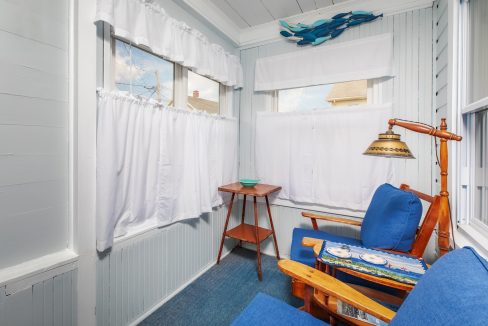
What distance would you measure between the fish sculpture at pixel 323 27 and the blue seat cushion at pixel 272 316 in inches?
87.2

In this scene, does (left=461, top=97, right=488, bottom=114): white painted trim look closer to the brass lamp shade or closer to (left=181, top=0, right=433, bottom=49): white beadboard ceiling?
the brass lamp shade

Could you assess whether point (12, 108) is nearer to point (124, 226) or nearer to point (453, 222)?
point (124, 226)

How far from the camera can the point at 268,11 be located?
88.1 inches

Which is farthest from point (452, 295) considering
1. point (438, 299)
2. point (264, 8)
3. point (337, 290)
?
point (264, 8)

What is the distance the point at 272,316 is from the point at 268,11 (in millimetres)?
2447

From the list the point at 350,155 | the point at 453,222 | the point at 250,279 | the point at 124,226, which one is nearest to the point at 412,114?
the point at 350,155

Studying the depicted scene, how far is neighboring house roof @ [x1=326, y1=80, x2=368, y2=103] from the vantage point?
2.18 m

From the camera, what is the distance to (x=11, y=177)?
3.36 feet

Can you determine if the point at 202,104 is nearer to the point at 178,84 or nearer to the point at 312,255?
the point at 178,84

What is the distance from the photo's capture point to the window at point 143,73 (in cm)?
154

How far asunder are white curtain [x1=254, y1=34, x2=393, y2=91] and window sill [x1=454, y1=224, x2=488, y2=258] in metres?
1.30

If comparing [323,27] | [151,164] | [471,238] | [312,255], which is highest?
[323,27]

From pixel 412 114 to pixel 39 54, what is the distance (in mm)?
2489

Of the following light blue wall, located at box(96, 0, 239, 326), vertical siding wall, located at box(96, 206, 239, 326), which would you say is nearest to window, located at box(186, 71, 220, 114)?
light blue wall, located at box(96, 0, 239, 326)
